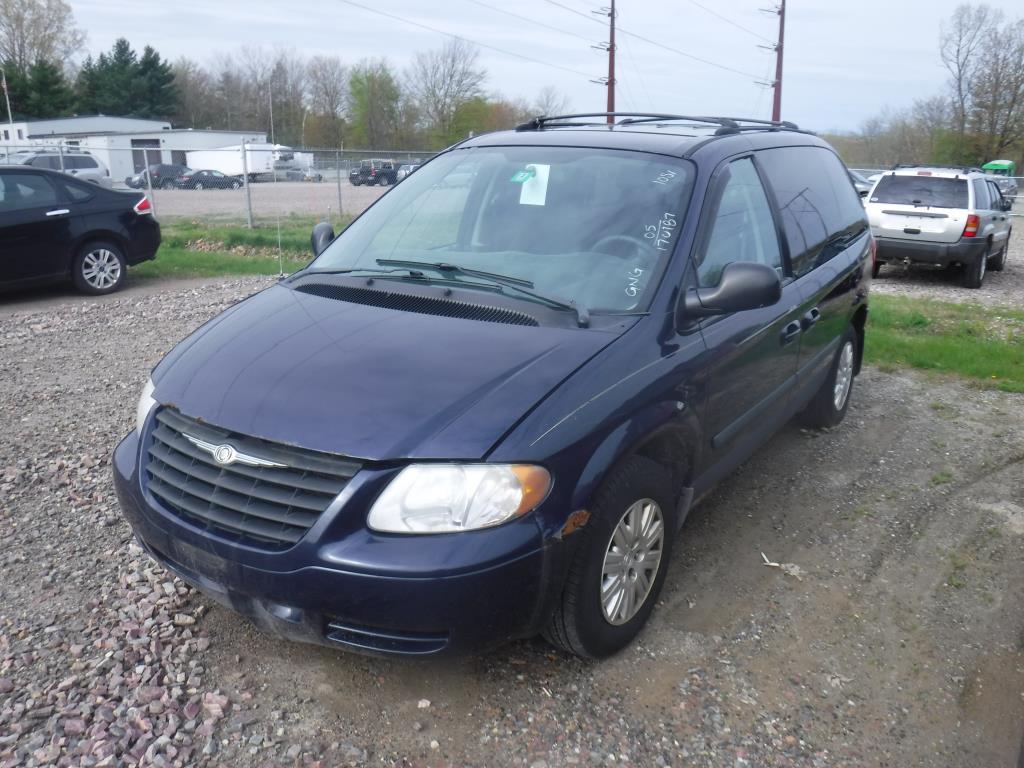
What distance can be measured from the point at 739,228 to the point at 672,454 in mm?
1217

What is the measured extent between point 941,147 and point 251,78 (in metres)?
55.4

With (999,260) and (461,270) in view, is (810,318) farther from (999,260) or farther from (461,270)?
(999,260)

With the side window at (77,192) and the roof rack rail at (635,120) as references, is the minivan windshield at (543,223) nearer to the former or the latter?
the roof rack rail at (635,120)

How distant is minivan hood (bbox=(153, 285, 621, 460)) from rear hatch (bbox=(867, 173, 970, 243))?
1173 centimetres

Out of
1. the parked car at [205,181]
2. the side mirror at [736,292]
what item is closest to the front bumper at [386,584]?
the side mirror at [736,292]

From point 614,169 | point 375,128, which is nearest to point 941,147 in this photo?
point 375,128

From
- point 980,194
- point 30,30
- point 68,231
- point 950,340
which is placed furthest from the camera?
point 30,30

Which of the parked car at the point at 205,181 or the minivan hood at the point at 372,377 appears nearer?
the minivan hood at the point at 372,377

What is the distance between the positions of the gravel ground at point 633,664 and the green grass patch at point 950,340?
2.91 metres

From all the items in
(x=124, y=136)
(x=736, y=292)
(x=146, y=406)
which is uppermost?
(x=124, y=136)

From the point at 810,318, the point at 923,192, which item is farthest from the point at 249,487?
the point at 923,192

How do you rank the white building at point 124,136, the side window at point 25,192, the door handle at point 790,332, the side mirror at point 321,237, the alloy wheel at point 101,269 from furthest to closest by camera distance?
the white building at point 124,136 → the alloy wheel at point 101,269 → the side window at point 25,192 → the side mirror at point 321,237 → the door handle at point 790,332

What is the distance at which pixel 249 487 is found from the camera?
268cm

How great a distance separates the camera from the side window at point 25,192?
955cm
